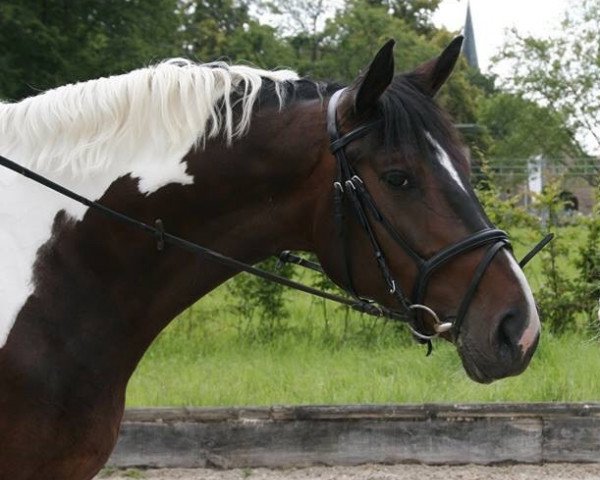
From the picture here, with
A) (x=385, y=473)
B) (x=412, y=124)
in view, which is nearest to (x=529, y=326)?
(x=412, y=124)

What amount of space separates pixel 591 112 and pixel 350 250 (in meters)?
34.5

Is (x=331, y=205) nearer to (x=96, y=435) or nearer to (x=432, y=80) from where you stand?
(x=432, y=80)

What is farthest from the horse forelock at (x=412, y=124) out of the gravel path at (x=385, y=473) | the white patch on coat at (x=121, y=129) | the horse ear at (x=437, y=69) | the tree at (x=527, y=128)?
the tree at (x=527, y=128)

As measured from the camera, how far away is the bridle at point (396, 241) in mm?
2617

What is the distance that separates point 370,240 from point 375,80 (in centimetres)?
50

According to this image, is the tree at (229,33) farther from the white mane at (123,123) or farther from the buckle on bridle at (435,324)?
the buckle on bridle at (435,324)

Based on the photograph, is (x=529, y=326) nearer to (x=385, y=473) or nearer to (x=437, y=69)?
(x=437, y=69)

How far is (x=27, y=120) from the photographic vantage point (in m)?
2.93

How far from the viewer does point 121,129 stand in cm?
290

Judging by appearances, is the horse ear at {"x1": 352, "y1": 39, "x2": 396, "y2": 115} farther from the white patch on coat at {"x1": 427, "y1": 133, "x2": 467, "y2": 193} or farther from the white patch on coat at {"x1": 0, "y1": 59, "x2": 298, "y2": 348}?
the white patch on coat at {"x1": 0, "y1": 59, "x2": 298, "y2": 348}

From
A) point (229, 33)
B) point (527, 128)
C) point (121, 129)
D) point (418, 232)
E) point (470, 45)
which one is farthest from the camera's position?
point (470, 45)

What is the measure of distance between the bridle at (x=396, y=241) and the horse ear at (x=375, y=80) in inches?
2.8

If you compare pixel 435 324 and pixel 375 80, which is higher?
pixel 375 80

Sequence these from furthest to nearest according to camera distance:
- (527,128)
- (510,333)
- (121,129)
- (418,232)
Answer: (527,128) < (121,129) < (418,232) < (510,333)
